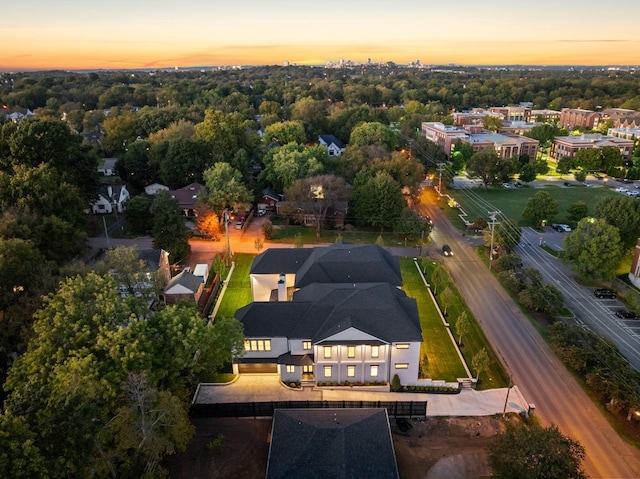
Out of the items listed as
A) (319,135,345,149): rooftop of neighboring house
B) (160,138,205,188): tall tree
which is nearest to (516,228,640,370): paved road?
(160,138,205,188): tall tree

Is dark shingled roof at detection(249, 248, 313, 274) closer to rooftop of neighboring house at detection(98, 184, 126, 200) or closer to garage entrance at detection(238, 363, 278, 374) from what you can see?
garage entrance at detection(238, 363, 278, 374)

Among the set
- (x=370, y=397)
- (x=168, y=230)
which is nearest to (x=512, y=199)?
(x=168, y=230)

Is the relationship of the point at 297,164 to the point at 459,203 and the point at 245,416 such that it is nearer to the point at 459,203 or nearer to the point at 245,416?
the point at 459,203

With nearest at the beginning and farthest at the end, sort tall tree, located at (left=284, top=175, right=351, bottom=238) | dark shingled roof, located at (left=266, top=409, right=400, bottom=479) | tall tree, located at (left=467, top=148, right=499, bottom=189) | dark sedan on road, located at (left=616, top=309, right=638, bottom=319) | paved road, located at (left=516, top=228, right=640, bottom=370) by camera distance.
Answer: dark shingled roof, located at (left=266, top=409, right=400, bottom=479) < paved road, located at (left=516, top=228, right=640, bottom=370) < dark sedan on road, located at (left=616, top=309, right=638, bottom=319) < tall tree, located at (left=284, top=175, right=351, bottom=238) < tall tree, located at (left=467, top=148, right=499, bottom=189)

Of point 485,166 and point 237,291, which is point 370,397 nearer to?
point 237,291

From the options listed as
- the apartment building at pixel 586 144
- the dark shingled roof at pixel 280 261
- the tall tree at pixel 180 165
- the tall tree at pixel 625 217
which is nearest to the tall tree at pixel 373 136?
the tall tree at pixel 180 165

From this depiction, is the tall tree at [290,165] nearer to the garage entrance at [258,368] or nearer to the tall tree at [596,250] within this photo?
the tall tree at [596,250]

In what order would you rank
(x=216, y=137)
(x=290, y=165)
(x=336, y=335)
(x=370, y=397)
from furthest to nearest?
(x=216, y=137)
(x=290, y=165)
(x=370, y=397)
(x=336, y=335)
